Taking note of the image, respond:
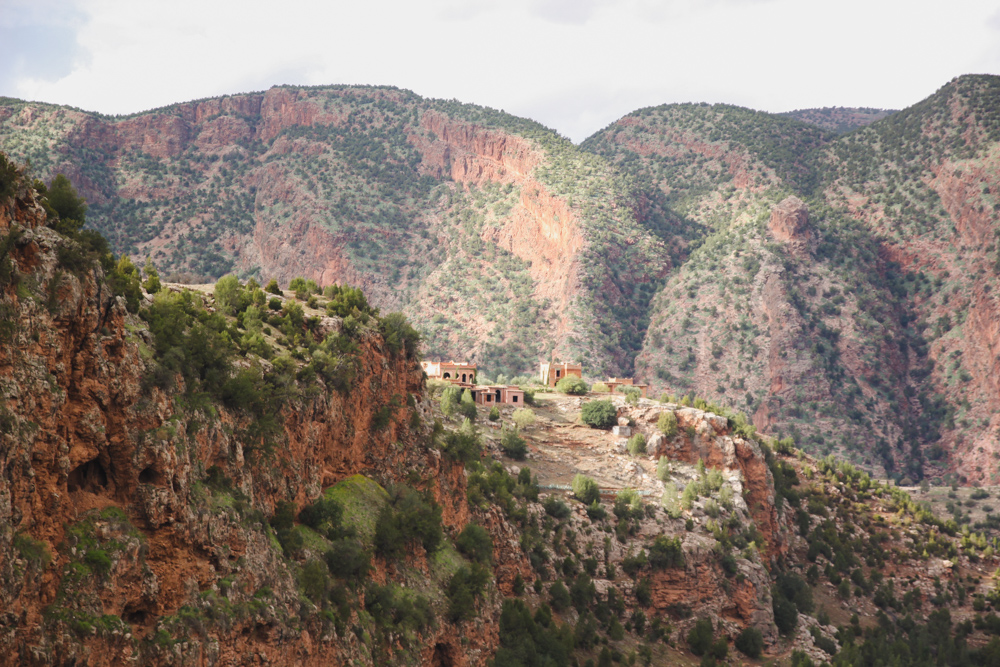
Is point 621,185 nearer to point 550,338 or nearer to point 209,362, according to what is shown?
point 550,338

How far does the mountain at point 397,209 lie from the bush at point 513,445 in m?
64.9

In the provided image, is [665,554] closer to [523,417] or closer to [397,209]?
[523,417]

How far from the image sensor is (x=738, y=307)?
146500 millimetres

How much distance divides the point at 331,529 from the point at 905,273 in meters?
142

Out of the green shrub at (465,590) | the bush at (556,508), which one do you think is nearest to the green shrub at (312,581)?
the green shrub at (465,590)

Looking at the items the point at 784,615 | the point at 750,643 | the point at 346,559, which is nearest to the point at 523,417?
the point at 784,615

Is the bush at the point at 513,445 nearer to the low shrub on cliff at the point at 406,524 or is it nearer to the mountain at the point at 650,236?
the low shrub on cliff at the point at 406,524

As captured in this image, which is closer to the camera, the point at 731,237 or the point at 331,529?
the point at 331,529

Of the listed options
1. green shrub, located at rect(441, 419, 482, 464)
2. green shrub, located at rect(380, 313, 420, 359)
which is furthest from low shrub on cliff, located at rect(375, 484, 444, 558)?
green shrub, located at rect(380, 313, 420, 359)

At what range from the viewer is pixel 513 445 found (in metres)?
73.0

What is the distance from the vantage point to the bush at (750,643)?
213 ft

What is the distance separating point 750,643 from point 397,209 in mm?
125729

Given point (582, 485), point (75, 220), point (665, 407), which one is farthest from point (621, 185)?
point (75, 220)

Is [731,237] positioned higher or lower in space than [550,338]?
higher
